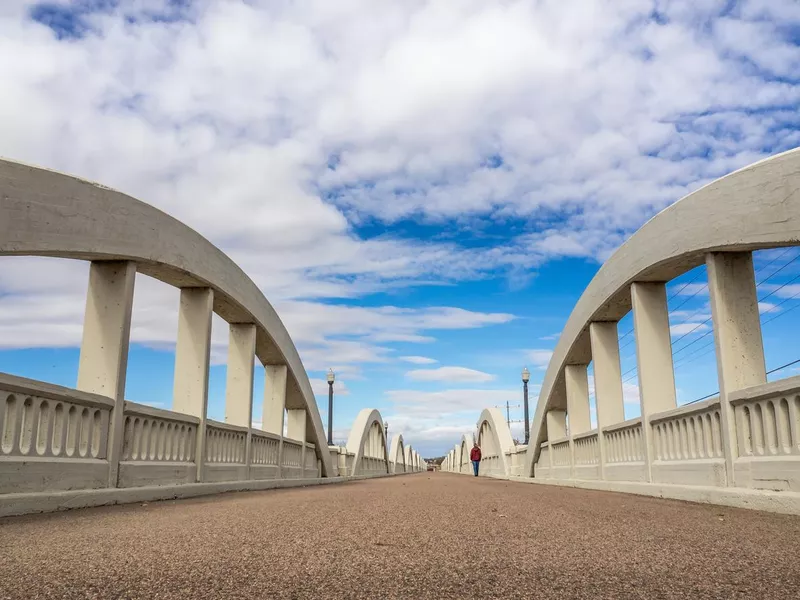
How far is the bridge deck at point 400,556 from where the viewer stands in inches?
97.2

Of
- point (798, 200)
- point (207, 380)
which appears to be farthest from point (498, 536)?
point (207, 380)

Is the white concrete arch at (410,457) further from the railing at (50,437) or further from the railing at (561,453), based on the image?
the railing at (50,437)

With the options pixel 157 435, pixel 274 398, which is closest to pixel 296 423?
pixel 274 398

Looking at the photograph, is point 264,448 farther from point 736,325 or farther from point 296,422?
point 736,325

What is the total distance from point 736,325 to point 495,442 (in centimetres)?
2439

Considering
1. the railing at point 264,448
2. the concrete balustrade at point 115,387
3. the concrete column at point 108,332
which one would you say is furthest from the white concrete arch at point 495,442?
the concrete column at point 108,332

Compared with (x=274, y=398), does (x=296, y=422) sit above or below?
below

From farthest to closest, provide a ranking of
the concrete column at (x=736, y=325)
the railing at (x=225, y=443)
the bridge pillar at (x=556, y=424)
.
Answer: the bridge pillar at (x=556, y=424)
the railing at (x=225, y=443)
the concrete column at (x=736, y=325)

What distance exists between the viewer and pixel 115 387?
24.0 feet

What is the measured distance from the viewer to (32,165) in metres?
6.33

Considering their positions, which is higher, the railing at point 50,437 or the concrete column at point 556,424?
the concrete column at point 556,424

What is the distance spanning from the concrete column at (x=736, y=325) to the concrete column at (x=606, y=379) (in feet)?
16.5

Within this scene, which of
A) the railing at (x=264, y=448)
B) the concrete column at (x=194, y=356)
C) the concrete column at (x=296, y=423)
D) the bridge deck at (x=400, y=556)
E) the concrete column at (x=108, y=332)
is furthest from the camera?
the concrete column at (x=296, y=423)

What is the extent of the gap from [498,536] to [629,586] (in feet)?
4.61
